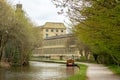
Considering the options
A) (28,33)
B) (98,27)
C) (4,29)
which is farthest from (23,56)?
(98,27)

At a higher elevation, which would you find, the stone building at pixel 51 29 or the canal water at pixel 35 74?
the stone building at pixel 51 29

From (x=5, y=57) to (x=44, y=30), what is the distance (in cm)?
8464

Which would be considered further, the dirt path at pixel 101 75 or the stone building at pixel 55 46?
the stone building at pixel 55 46

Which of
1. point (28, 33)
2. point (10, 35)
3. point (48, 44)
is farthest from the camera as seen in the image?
point (48, 44)

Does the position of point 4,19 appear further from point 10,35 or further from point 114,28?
point 114,28

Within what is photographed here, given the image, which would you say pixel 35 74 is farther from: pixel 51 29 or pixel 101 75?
pixel 51 29

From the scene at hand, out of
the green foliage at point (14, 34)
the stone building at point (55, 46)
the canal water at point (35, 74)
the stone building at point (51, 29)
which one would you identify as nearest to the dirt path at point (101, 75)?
the canal water at point (35, 74)

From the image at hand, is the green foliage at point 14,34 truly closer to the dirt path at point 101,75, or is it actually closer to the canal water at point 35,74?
A: the canal water at point 35,74

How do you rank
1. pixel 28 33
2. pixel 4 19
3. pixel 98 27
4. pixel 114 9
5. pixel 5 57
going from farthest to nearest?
pixel 5 57, pixel 28 33, pixel 4 19, pixel 98 27, pixel 114 9

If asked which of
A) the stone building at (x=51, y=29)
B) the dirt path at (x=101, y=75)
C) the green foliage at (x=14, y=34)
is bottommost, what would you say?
the dirt path at (x=101, y=75)

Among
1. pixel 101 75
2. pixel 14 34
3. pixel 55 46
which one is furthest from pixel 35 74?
pixel 55 46

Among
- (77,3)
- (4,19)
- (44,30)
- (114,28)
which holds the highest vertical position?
(44,30)

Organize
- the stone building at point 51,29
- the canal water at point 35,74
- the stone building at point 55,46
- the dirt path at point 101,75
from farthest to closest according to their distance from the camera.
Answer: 1. the stone building at point 51,29
2. the stone building at point 55,46
3. the canal water at point 35,74
4. the dirt path at point 101,75

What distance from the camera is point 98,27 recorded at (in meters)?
16.3
